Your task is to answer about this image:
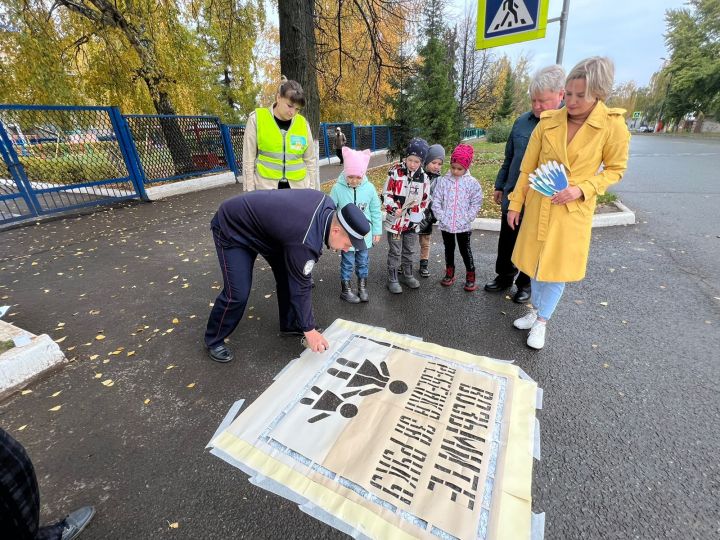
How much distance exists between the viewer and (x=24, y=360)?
7.97 feet

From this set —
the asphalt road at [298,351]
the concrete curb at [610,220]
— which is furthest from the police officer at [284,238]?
the concrete curb at [610,220]

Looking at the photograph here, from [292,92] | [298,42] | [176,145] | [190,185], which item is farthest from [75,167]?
Answer: [292,92]

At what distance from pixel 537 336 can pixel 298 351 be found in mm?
1946

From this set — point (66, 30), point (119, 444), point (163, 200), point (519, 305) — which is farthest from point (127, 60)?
point (519, 305)

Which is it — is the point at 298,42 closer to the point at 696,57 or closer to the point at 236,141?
the point at 236,141

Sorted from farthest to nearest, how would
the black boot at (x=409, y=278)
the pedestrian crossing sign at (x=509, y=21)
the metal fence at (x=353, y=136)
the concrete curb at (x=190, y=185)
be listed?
the metal fence at (x=353, y=136) → the concrete curb at (x=190, y=185) → the pedestrian crossing sign at (x=509, y=21) → the black boot at (x=409, y=278)

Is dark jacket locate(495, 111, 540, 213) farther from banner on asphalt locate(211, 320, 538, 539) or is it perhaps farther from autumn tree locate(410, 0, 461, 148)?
autumn tree locate(410, 0, 461, 148)

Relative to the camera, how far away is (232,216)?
7.45 ft

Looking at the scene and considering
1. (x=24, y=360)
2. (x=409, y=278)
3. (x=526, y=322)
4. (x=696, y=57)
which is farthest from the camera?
(x=696, y=57)

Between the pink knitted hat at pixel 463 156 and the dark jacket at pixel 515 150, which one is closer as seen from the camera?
the dark jacket at pixel 515 150

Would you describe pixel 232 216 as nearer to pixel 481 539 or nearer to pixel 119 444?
pixel 119 444

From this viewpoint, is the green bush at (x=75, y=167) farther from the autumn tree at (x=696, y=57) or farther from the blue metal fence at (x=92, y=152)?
the autumn tree at (x=696, y=57)

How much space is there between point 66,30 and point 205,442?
503 inches

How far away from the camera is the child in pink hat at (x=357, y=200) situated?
10.0 feet
